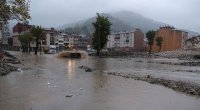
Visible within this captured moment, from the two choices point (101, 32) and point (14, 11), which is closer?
point (14, 11)

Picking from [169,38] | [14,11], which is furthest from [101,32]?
[14,11]

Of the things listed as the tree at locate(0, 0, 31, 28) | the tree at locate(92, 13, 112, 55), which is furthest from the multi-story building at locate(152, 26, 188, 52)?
the tree at locate(0, 0, 31, 28)

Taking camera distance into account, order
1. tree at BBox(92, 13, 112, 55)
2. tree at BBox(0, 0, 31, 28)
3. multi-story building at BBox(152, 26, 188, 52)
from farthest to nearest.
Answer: multi-story building at BBox(152, 26, 188, 52) → tree at BBox(92, 13, 112, 55) → tree at BBox(0, 0, 31, 28)

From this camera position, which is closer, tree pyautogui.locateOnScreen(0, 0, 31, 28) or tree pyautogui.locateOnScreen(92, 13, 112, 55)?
tree pyautogui.locateOnScreen(0, 0, 31, 28)

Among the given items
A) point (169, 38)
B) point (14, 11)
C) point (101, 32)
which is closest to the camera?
point (14, 11)

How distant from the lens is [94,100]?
17.3 m

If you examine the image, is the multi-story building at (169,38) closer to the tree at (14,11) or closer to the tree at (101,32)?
the tree at (101,32)

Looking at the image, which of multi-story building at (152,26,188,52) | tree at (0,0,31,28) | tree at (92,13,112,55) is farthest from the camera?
multi-story building at (152,26,188,52)

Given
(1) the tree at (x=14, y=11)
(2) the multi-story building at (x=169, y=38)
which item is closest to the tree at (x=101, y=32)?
(2) the multi-story building at (x=169, y=38)

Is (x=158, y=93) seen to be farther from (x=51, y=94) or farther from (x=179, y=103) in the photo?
(x=51, y=94)

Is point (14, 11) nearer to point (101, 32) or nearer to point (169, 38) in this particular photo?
point (101, 32)

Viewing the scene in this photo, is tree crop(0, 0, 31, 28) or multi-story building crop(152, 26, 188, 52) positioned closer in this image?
tree crop(0, 0, 31, 28)

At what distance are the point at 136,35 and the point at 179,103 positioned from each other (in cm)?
17786

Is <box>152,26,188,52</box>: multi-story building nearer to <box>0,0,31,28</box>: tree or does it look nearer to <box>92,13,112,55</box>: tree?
<box>92,13,112,55</box>: tree
